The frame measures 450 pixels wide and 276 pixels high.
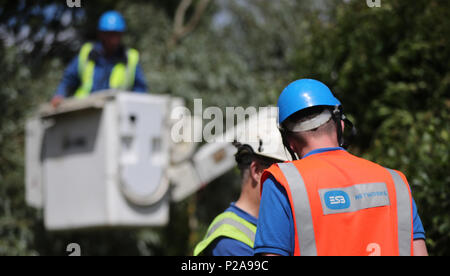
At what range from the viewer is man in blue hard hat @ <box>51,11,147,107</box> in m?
5.91

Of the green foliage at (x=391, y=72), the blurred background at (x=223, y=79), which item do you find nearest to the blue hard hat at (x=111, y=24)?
the blurred background at (x=223, y=79)

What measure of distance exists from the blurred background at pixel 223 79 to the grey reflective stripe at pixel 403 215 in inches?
58.0

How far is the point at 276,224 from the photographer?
1997 mm

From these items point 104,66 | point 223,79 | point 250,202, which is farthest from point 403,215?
point 223,79

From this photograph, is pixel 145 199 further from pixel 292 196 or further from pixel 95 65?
pixel 292 196

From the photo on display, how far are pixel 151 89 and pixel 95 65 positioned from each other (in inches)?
103

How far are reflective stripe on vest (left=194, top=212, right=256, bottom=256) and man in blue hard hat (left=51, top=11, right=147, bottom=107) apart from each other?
3358 mm

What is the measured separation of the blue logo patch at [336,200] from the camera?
6.53 feet

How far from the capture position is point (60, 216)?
5672mm

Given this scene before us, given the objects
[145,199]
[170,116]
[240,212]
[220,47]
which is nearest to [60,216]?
[145,199]

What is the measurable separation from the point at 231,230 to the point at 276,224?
736 mm

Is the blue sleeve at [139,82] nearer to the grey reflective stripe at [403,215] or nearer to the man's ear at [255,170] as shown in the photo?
the man's ear at [255,170]

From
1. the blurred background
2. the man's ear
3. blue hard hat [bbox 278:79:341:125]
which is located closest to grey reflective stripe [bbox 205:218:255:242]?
the man's ear

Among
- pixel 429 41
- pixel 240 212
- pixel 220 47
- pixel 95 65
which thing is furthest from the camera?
pixel 220 47
